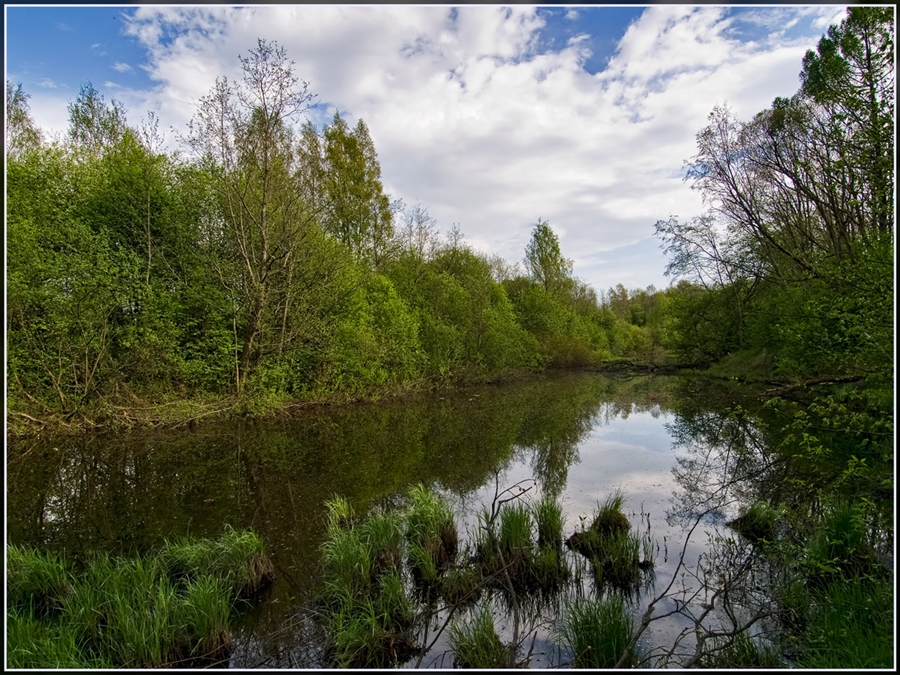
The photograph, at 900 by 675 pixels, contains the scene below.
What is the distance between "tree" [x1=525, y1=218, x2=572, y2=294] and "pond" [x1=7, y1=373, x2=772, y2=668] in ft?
81.6

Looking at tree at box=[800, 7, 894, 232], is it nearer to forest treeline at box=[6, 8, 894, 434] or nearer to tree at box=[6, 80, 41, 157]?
forest treeline at box=[6, 8, 894, 434]

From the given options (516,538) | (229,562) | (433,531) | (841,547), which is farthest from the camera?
(433,531)

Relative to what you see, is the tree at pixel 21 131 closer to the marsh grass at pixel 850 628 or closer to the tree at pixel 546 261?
the marsh grass at pixel 850 628

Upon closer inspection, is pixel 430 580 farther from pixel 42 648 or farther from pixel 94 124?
pixel 94 124

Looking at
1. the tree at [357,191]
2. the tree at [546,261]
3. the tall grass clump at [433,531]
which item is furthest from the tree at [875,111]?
the tree at [546,261]

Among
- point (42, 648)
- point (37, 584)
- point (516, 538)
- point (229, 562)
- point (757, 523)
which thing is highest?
point (42, 648)

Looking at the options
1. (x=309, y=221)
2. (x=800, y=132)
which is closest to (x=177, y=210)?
(x=309, y=221)

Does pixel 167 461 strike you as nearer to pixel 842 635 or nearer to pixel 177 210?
pixel 177 210

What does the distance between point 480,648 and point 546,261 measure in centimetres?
3877

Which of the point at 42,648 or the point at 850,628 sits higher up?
the point at 42,648

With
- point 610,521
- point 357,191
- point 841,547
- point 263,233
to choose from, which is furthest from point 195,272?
point 841,547

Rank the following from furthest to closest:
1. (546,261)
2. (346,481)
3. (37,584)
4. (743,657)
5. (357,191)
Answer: (546,261), (357,191), (346,481), (37,584), (743,657)

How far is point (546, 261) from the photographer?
4012 cm

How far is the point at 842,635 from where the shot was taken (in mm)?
2936
